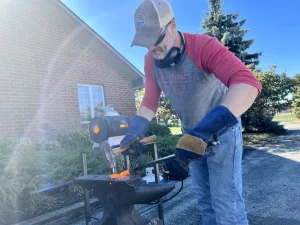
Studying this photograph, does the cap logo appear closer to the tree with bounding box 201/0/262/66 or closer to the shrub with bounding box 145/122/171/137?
the shrub with bounding box 145/122/171/137

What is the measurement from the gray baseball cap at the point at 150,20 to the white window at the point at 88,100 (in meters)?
7.00

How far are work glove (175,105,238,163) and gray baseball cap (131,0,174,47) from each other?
0.62 m

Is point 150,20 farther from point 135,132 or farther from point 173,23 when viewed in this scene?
point 135,132

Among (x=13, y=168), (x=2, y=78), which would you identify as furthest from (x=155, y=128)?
(x=13, y=168)

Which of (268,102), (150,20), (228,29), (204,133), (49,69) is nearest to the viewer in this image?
(204,133)

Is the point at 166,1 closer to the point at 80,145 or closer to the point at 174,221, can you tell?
the point at 174,221

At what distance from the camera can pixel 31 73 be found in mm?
6844

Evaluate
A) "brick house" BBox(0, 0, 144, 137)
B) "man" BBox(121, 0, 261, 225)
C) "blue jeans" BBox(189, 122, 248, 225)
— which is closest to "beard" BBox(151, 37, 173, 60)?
"man" BBox(121, 0, 261, 225)

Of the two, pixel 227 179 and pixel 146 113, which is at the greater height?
pixel 146 113

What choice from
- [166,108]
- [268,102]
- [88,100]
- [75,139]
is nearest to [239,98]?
[75,139]

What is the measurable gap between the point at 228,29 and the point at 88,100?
1088cm

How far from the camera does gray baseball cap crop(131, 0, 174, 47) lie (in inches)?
57.0

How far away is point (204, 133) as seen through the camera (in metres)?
1.15

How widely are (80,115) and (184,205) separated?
5248mm
